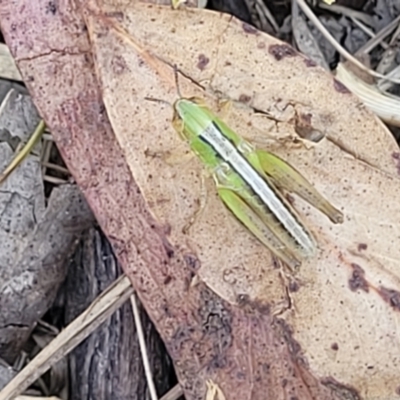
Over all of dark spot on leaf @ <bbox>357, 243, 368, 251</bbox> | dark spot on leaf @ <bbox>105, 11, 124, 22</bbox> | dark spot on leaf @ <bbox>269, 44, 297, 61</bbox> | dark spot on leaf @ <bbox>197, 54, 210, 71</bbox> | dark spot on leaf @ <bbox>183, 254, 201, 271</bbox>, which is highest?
dark spot on leaf @ <bbox>105, 11, 124, 22</bbox>

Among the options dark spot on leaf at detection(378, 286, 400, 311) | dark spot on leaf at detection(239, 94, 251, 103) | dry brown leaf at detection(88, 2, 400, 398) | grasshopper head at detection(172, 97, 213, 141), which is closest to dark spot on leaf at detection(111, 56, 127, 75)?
dry brown leaf at detection(88, 2, 400, 398)

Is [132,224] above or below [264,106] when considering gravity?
below

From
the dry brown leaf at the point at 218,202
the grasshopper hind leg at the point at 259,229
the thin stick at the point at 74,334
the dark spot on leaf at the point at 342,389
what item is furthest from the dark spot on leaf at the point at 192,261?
the dark spot on leaf at the point at 342,389

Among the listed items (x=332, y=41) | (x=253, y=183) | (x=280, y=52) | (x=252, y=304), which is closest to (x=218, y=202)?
(x=253, y=183)

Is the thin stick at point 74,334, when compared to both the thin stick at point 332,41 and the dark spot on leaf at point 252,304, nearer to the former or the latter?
the dark spot on leaf at point 252,304

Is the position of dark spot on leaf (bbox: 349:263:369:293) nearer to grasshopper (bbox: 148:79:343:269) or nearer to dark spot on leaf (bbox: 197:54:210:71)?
grasshopper (bbox: 148:79:343:269)

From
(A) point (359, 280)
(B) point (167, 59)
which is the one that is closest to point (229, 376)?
(A) point (359, 280)

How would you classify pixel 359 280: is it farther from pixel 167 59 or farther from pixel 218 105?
pixel 167 59
